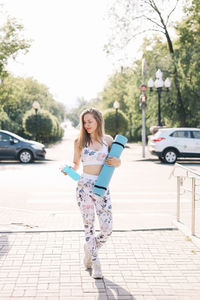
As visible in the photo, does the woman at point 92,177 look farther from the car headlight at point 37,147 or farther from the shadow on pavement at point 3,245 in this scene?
the car headlight at point 37,147

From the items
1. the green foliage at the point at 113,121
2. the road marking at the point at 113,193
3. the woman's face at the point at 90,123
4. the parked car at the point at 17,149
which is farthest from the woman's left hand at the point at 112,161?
the green foliage at the point at 113,121

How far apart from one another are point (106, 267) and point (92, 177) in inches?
41.0

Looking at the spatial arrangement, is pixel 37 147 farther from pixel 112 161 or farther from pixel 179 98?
pixel 112 161

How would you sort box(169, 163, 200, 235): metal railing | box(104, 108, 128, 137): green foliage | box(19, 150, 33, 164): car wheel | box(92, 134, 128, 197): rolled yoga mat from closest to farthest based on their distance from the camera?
box(92, 134, 128, 197): rolled yoga mat
box(169, 163, 200, 235): metal railing
box(19, 150, 33, 164): car wheel
box(104, 108, 128, 137): green foliage

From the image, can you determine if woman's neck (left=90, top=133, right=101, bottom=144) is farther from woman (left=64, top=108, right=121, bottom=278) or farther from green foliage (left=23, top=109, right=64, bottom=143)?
green foliage (left=23, top=109, right=64, bottom=143)

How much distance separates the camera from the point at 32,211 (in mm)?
7516

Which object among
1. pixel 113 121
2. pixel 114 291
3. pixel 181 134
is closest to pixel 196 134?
pixel 181 134

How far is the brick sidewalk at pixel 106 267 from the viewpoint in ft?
11.6

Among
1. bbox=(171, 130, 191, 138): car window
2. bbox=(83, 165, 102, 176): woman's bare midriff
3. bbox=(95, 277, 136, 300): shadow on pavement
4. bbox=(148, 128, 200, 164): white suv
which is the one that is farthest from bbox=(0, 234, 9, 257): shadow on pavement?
bbox=(171, 130, 191, 138): car window

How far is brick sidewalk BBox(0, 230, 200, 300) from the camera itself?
354 centimetres

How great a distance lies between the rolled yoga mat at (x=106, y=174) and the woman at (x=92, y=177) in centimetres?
6

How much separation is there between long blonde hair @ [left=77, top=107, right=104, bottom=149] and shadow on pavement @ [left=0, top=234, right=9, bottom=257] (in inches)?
67.1

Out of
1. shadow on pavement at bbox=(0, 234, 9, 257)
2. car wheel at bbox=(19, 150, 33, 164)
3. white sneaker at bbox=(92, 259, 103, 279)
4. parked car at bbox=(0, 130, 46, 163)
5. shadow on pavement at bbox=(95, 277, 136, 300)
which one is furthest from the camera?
car wheel at bbox=(19, 150, 33, 164)

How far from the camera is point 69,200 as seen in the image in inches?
343
